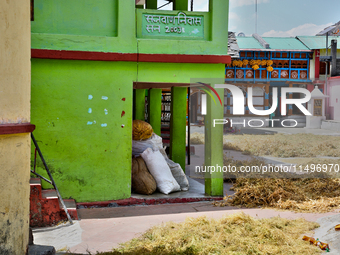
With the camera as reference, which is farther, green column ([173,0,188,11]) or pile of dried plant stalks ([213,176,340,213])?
green column ([173,0,188,11])

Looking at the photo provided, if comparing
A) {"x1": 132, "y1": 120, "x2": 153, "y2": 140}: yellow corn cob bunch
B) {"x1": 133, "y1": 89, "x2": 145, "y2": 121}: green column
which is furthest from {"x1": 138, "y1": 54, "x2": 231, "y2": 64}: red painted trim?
{"x1": 133, "y1": 89, "x2": 145, "y2": 121}: green column

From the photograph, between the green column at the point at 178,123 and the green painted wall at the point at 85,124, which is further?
the green column at the point at 178,123

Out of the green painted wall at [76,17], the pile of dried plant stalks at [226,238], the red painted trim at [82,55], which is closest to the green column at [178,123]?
the red painted trim at [82,55]

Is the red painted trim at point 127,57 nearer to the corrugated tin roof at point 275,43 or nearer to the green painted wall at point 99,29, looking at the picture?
the green painted wall at point 99,29

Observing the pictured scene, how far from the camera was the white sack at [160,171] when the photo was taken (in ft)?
27.3

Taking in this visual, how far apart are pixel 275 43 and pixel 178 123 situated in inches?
955

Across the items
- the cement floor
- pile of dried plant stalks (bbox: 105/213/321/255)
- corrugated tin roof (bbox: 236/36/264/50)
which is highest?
corrugated tin roof (bbox: 236/36/264/50)

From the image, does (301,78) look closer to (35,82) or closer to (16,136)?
(35,82)

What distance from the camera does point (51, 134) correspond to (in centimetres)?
737

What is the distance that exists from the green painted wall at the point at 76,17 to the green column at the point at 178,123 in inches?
132

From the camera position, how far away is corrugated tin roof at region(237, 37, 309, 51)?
102 ft

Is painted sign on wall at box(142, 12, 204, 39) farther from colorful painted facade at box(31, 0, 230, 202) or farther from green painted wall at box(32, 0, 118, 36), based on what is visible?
green painted wall at box(32, 0, 118, 36)

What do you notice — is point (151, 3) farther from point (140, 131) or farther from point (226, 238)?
point (226, 238)

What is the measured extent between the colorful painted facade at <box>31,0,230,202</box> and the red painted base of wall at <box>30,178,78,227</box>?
946mm
